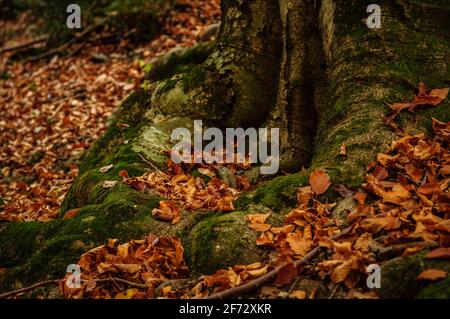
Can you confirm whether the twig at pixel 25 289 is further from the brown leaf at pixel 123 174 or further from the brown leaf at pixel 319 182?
the brown leaf at pixel 319 182

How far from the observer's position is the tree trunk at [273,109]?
10.4 ft

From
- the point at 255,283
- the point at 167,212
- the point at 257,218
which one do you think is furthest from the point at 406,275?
the point at 167,212

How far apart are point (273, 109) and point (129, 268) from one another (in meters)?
2.57

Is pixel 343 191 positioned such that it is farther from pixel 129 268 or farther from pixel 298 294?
pixel 129 268

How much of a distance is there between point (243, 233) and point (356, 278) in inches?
30.2

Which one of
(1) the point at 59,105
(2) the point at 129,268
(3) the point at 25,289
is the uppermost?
(1) the point at 59,105

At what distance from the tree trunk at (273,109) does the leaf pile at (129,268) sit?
116 millimetres

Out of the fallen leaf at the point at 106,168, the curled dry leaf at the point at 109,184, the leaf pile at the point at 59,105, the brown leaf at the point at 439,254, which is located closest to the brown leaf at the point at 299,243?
the brown leaf at the point at 439,254

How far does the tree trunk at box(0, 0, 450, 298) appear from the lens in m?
3.18

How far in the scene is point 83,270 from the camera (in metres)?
2.94

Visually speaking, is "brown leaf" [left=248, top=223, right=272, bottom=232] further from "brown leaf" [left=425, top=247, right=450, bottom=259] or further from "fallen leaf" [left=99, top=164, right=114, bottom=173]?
"fallen leaf" [left=99, top=164, right=114, bottom=173]

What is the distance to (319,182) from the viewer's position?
10.5 feet
